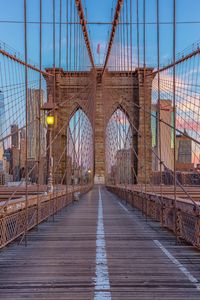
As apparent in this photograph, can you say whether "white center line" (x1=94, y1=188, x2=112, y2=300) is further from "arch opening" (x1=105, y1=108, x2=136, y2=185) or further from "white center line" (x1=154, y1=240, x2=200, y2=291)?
"arch opening" (x1=105, y1=108, x2=136, y2=185)

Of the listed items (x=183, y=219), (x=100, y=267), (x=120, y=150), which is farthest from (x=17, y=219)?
(x=120, y=150)

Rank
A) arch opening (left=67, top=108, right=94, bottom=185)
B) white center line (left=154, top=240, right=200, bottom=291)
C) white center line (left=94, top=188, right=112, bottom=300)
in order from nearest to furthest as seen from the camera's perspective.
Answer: white center line (left=94, top=188, right=112, bottom=300) → white center line (left=154, top=240, right=200, bottom=291) → arch opening (left=67, top=108, right=94, bottom=185)

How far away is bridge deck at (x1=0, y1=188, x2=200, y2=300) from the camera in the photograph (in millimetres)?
3875

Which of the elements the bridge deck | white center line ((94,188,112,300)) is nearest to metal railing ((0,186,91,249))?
the bridge deck

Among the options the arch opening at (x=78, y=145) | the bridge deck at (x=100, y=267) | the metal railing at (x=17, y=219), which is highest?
the arch opening at (x=78, y=145)

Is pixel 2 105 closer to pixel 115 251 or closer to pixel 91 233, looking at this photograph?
pixel 91 233

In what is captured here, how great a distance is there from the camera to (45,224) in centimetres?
980

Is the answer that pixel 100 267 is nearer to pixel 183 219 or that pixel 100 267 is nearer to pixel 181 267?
pixel 181 267

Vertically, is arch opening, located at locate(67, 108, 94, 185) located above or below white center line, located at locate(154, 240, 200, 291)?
above

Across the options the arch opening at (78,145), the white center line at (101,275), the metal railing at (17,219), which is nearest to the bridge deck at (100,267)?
the white center line at (101,275)

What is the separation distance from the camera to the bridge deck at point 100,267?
3.88 m

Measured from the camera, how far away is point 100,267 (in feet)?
16.1

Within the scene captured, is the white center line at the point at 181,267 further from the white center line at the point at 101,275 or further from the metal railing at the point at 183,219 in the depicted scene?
the white center line at the point at 101,275

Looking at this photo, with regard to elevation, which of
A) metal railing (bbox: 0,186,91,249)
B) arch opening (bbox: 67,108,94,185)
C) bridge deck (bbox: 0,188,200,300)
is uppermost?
arch opening (bbox: 67,108,94,185)
